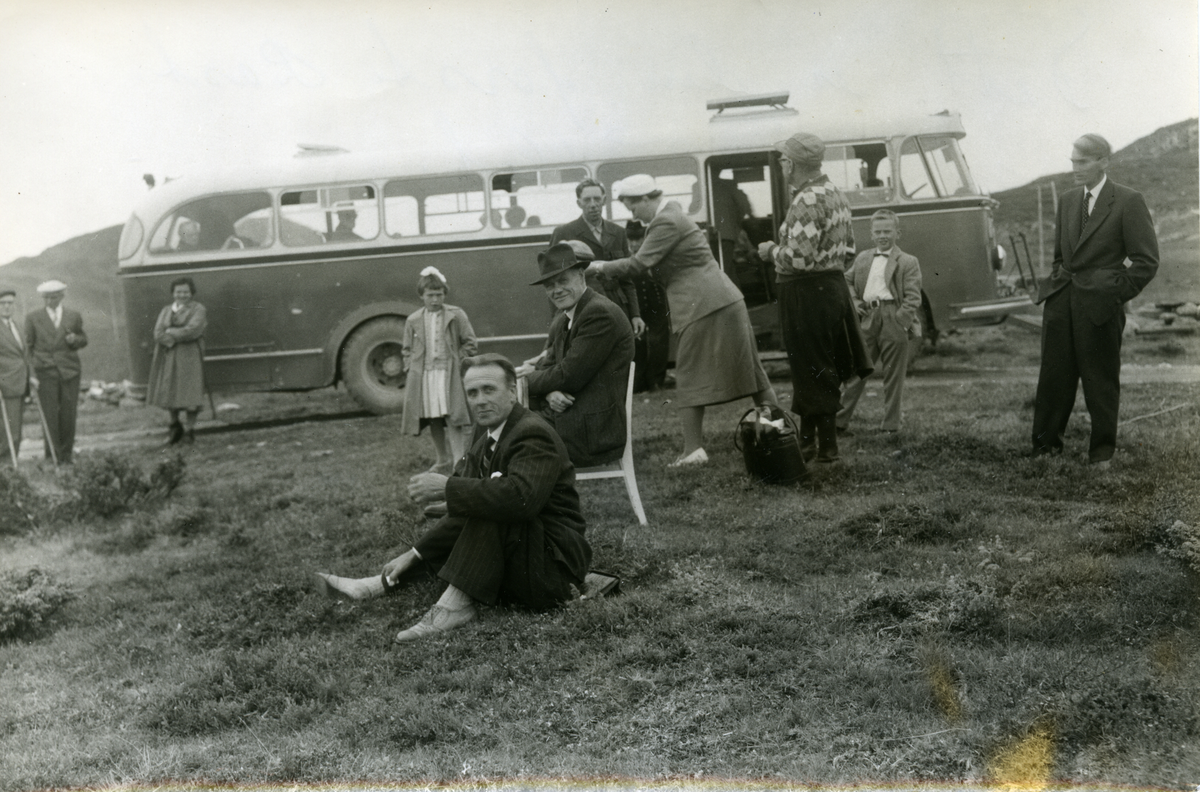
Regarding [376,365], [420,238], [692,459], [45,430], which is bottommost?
[692,459]

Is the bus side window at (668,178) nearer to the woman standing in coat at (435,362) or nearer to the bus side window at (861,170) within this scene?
the bus side window at (861,170)

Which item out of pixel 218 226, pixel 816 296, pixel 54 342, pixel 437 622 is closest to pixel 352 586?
pixel 437 622

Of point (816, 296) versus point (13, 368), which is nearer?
point (816, 296)

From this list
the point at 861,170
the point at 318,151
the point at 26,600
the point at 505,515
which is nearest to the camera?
the point at 505,515

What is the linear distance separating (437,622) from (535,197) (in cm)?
447

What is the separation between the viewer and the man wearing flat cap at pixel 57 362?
5777 millimetres

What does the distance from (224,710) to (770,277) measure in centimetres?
550

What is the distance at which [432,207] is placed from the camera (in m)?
7.44

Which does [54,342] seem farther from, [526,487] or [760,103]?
[760,103]

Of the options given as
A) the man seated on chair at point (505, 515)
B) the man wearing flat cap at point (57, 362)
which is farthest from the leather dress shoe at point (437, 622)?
the man wearing flat cap at point (57, 362)

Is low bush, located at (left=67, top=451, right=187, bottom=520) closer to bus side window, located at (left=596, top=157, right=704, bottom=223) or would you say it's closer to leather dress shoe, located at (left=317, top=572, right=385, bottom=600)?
leather dress shoe, located at (left=317, top=572, right=385, bottom=600)

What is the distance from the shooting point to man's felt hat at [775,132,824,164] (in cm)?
479

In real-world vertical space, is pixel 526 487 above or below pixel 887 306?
below

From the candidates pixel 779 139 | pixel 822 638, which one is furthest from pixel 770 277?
pixel 822 638
